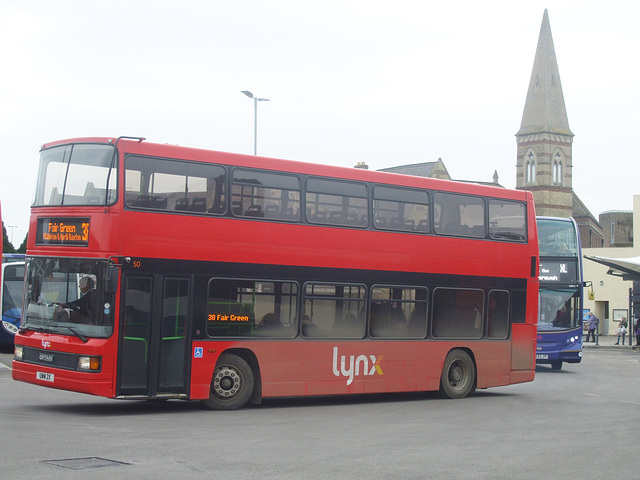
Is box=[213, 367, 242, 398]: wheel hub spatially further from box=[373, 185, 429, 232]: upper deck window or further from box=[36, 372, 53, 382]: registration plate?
box=[373, 185, 429, 232]: upper deck window

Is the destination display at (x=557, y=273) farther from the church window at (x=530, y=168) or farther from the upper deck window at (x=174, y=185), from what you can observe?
the church window at (x=530, y=168)

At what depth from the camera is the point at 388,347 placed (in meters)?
16.9

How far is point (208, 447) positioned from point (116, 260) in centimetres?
386

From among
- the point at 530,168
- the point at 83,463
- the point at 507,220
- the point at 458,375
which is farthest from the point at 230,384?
the point at 530,168

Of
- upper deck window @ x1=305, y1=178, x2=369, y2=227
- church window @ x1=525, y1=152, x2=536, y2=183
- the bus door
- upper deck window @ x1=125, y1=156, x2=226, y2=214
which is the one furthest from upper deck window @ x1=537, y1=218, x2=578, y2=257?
church window @ x1=525, y1=152, x2=536, y2=183

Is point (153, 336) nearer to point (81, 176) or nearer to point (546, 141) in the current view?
point (81, 176)

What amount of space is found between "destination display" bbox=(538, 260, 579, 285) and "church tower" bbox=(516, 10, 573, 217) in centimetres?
7699

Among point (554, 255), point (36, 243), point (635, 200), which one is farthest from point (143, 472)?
point (635, 200)

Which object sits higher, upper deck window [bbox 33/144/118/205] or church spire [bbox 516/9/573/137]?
church spire [bbox 516/9/573/137]

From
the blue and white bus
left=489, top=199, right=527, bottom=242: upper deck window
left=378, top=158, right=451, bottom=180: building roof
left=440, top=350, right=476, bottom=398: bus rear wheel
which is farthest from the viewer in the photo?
left=378, top=158, right=451, bottom=180: building roof

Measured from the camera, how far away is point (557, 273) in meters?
27.6

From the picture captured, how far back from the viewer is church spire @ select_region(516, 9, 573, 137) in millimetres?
101625

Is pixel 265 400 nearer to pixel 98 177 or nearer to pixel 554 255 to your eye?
pixel 98 177

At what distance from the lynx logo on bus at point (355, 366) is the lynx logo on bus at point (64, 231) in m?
4.84
